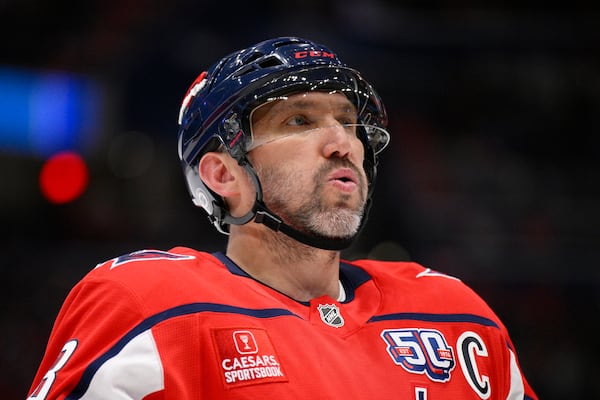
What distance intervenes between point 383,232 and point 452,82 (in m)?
2.76

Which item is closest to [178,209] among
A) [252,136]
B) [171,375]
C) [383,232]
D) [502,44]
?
[383,232]

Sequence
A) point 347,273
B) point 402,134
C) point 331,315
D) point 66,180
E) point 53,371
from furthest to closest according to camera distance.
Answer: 1. point 402,134
2. point 66,180
3. point 347,273
4. point 331,315
5. point 53,371

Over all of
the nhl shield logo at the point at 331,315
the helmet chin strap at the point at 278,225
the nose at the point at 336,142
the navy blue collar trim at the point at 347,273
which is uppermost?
the nose at the point at 336,142

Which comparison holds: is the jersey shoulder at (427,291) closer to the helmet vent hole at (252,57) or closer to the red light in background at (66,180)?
the helmet vent hole at (252,57)

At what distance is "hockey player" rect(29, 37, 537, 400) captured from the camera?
2010 millimetres

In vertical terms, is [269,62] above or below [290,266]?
above

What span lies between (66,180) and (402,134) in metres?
3.47

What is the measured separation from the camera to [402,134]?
8.89 metres

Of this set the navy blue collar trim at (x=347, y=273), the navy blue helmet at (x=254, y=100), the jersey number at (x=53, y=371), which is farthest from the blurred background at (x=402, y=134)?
the jersey number at (x=53, y=371)

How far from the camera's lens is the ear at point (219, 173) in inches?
103

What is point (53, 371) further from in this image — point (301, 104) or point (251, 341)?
point (301, 104)

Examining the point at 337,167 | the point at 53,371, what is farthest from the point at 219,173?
the point at 53,371

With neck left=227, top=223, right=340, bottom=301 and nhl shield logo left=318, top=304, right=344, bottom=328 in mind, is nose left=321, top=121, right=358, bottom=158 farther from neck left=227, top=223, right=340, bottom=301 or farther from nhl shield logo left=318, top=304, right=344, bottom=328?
nhl shield logo left=318, top=304, right=344, bottom=328

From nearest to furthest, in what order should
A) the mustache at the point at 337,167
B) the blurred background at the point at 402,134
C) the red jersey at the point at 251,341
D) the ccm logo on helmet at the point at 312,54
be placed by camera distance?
the red jersey at the point at 251,341
the mustache at the point at 337,167
the ccm logo on helmet at the point at 312,54
the blurred background at the point at 402,134
